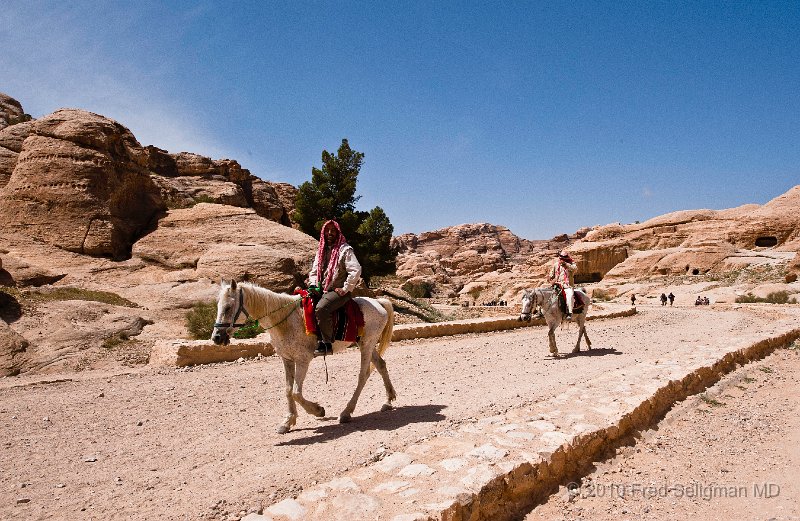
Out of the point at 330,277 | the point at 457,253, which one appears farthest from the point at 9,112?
the point at 457,253

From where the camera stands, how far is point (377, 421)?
5895 millimetres

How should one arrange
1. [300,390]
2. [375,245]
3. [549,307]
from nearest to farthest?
[300,390]
[549,307]
[375,245]

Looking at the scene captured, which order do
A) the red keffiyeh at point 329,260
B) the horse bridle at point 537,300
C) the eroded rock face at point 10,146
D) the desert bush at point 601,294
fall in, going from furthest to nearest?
the desert bush at point 601,294 < the eroded rock face at point 10,146 < the horse bridle at point 537,300 < the red keffiyeh at point 329,260

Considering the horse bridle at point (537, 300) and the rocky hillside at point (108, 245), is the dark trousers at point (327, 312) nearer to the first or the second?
the rocky hillside at point (108, 245)

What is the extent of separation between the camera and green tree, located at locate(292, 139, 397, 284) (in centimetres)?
2825

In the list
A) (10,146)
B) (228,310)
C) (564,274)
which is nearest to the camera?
(228,310)

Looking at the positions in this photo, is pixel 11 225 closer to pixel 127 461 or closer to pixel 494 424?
pixel 127 461

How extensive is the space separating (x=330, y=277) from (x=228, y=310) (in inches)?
50.8

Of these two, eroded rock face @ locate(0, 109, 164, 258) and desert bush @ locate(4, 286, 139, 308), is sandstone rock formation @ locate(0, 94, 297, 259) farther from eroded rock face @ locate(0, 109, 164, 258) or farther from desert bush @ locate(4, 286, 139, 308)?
desert bush @ locate(4, 286, 139, 308)

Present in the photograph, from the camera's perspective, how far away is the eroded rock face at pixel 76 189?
54.6 ft

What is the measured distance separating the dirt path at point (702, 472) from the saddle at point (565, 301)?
4927 millimetres

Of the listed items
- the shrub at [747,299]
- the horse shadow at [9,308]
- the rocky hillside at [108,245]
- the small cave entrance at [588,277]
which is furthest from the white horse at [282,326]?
the small cave entrance at [588,277]

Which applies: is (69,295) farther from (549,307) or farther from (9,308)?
(549,307)

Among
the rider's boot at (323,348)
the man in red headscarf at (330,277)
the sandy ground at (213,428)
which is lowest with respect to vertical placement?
the sandy ground at (213,428)
